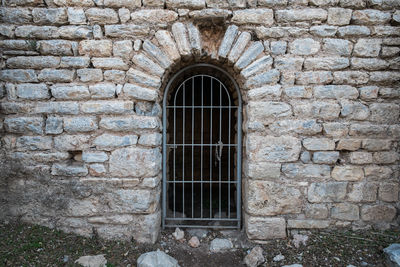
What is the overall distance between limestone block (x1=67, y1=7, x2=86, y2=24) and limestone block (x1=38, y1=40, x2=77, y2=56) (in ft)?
0.79

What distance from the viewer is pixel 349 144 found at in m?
2.80

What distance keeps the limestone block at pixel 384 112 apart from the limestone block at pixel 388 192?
0.74 meters

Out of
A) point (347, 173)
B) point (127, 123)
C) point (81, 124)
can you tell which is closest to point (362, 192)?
point (347, 173)

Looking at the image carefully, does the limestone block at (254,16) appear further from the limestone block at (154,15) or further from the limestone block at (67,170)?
the limestone block at (67,170)

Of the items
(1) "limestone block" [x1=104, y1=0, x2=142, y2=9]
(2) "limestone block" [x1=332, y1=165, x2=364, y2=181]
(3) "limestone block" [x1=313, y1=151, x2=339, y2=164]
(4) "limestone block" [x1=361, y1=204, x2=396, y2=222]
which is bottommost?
(4) "limestone block" [x1=361, y1=204, x2=396, y2=222]

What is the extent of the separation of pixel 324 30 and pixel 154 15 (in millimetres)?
1852

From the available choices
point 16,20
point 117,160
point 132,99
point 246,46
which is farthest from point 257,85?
point 16,20

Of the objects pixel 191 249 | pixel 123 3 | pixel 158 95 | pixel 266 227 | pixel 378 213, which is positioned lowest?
pixel 191 249

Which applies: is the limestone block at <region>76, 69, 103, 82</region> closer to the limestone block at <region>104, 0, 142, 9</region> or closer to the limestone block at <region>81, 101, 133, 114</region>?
the limestone block at <region>81, 101, 133, 114</region>

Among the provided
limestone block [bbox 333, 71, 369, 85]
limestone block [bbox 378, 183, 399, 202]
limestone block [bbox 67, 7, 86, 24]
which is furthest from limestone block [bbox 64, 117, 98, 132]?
limestone block [bbox 378, 183, 399, 202]

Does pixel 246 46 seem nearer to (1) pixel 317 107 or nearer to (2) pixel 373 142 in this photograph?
(1) pixel 317 107

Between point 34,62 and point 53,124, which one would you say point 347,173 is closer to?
point 53,124

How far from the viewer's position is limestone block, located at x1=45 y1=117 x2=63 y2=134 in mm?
2779

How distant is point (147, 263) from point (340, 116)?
2.54 m
